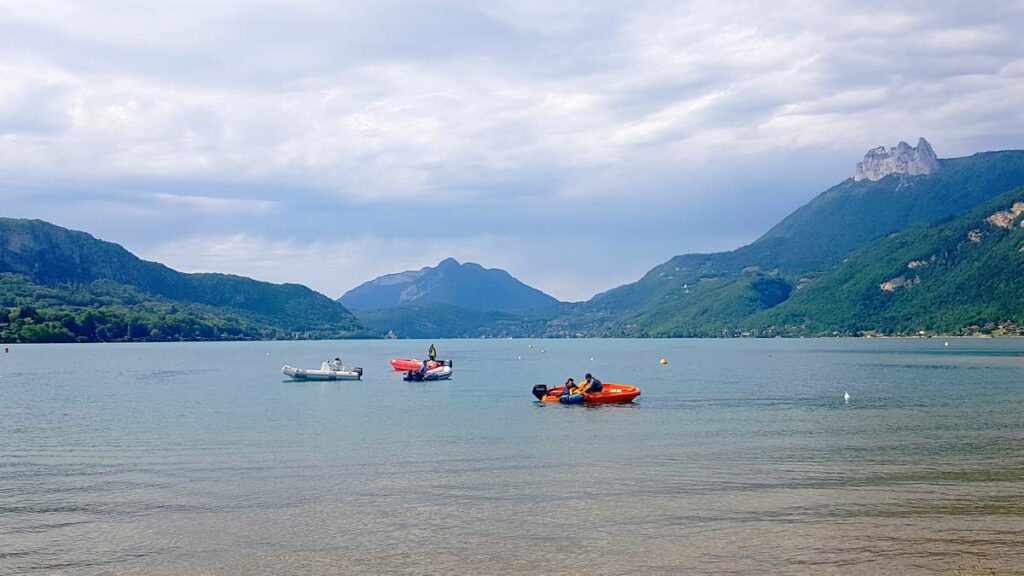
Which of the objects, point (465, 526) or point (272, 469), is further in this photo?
point (272, 469)

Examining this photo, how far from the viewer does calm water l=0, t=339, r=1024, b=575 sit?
23391 mm

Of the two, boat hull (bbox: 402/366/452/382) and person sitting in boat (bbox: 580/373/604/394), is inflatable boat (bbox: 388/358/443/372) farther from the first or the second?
person sitting in boat (bbox: 580/373/604/394)

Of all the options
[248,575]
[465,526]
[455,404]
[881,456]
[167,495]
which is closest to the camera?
[248,575]

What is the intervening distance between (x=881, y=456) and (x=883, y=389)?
4741cm

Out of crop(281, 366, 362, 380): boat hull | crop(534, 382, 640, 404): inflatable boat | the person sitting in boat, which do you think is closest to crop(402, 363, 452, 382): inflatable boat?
crop(281, 366, 362, 380): boat hull

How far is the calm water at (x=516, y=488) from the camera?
23391 mm

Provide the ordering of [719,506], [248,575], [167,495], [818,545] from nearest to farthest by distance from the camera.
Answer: [248,575]
[818,545]
[719,506]
[167,495]

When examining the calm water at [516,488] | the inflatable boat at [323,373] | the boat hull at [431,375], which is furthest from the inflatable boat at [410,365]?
the calm water at [516,488]

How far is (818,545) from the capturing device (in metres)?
24.1

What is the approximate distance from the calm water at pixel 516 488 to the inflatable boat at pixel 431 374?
35159 mm

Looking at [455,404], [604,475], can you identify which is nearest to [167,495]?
[604,475]

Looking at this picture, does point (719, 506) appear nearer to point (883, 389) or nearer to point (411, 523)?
point (411, 523)

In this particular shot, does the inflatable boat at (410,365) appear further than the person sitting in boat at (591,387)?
Yes

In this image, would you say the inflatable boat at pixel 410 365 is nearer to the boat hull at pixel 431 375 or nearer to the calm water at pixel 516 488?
the boat hull at pixel 431 375
